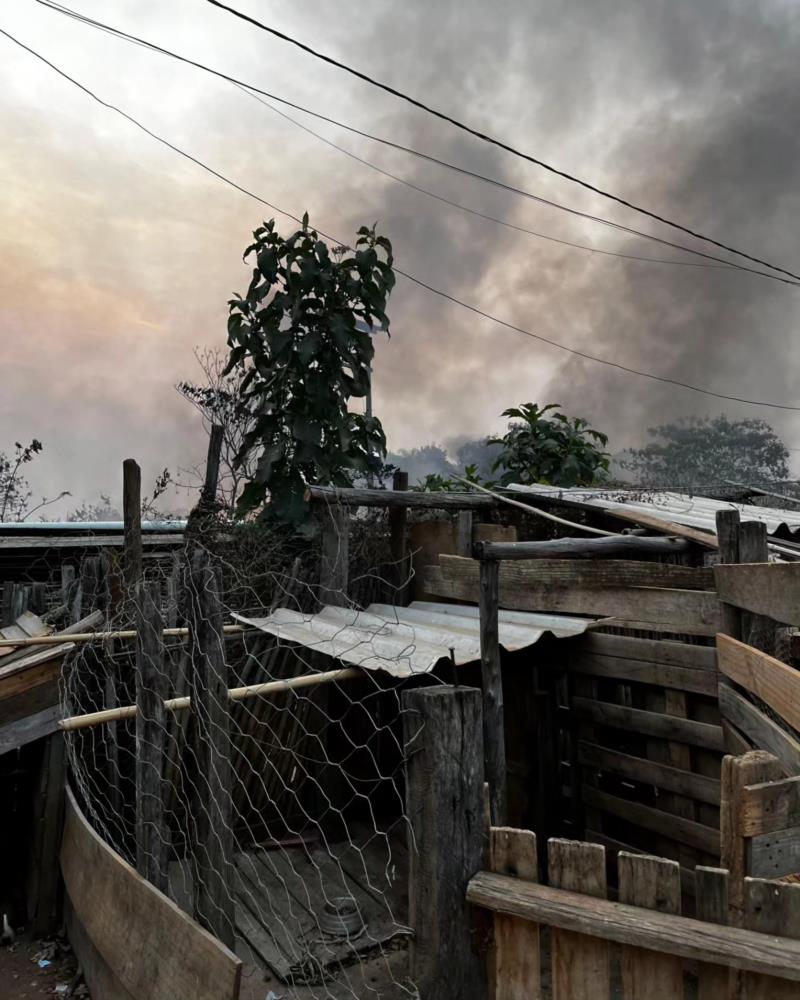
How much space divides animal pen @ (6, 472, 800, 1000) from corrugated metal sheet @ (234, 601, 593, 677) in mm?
33

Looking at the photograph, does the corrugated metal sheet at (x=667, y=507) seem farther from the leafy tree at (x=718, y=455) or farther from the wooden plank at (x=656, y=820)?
the leafy tree at (x=718, y=455)

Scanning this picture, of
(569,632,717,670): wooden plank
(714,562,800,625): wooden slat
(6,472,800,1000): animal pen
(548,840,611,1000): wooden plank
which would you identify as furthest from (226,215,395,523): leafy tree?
(548,840,611,1000): wooden plank

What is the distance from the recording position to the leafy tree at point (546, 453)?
10047 millimetres

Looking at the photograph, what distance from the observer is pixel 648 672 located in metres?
4.26

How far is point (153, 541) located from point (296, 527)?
2.64 m

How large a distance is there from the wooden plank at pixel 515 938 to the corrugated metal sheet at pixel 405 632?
148cm

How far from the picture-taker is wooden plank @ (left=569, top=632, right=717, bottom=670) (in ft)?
13.1

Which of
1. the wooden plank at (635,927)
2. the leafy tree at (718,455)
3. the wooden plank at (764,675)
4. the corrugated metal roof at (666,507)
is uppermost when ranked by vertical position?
the leafy tree at (718,455)

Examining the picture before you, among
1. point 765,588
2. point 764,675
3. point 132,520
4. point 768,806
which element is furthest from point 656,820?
point 132,520

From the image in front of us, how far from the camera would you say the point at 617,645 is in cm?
441

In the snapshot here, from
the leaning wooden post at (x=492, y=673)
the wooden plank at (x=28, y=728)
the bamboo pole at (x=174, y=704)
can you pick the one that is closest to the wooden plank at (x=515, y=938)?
the bamboo pole at (x=174, y=704)

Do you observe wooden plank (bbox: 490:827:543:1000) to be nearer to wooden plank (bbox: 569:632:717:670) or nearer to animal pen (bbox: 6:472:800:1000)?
animal pen (bbox: 6:472:800:1000)

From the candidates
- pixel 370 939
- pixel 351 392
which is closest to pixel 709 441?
pixel 351 392

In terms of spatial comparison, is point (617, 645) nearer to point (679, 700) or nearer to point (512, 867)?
point (679, 700)
